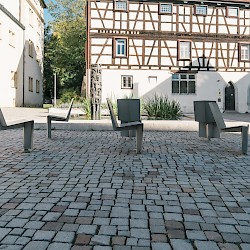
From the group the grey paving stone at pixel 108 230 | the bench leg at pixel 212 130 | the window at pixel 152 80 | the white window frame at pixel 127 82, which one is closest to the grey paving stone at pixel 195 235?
the grey paving stone at pixel 108 230

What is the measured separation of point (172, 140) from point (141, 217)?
17.7ft

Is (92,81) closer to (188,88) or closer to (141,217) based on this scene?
(141,217)

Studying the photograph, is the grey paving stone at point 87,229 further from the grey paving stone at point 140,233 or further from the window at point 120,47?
the window at point 120,47

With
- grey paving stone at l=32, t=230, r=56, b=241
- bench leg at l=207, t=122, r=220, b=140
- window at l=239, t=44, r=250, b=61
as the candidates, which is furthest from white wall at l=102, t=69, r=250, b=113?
grey paving stone at l=32, t=230, r=56, b=241

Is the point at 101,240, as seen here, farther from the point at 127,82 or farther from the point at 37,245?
the point at 127,82

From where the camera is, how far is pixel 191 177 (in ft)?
14.1

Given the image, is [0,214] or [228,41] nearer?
[0,214]

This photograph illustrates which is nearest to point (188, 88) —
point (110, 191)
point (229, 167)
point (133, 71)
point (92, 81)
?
point (133, 71)

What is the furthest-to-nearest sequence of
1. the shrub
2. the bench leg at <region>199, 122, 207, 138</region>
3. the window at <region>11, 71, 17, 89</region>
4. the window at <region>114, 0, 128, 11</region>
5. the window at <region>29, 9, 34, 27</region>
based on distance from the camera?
1. the window at <region>29, 9, 34, 27</region>
2. the window at <region>11, 71, 17, 89</region>
3. the window at <region>114, 0, 128, 11</region>
4. the shrub
5. the bench leg at <region>199, 122, 207, 138</region>

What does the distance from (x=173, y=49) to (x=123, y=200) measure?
885 inches

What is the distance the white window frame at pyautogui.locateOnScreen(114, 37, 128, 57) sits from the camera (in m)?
23.6

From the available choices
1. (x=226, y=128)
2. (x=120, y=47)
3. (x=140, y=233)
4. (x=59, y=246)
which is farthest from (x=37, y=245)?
(x=120, y=47)

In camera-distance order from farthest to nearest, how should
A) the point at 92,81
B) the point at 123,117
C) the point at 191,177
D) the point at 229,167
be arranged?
the point at 92,81 < the point at 123,117 < the point at 229,167 < the point at 191,177

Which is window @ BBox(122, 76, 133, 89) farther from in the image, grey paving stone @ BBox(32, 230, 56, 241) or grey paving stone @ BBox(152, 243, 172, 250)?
grey paving stone @ BBox(152, 243, 172, 250)
